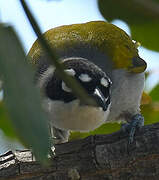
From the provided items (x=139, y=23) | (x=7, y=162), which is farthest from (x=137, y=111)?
(x=139, y=23)

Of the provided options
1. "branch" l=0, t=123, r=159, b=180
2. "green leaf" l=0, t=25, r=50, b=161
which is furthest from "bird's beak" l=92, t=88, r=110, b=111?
"green leaf" l=0, t=25, r=50, b=161

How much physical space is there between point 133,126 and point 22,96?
6.03 ft

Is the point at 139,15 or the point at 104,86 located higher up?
the point at 139,15

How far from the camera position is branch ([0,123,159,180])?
1.78 m

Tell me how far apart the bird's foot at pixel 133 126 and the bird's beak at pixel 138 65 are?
0.97 ft

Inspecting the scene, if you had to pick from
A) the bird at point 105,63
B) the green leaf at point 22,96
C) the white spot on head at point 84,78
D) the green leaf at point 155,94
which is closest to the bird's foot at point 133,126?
the bird at point 105,63

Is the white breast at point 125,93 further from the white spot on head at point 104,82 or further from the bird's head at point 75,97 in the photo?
the white spot on head at point 104,82

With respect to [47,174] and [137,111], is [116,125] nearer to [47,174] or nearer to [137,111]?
[137,111]

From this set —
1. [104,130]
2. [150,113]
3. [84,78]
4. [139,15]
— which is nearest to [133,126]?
[150,113]

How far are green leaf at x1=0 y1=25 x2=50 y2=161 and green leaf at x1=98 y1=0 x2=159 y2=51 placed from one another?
522 millimetres

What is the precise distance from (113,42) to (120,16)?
123 centimetres

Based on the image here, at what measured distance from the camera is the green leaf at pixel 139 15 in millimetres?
924

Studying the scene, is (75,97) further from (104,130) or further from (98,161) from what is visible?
(104,130)

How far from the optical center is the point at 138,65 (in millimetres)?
2455
